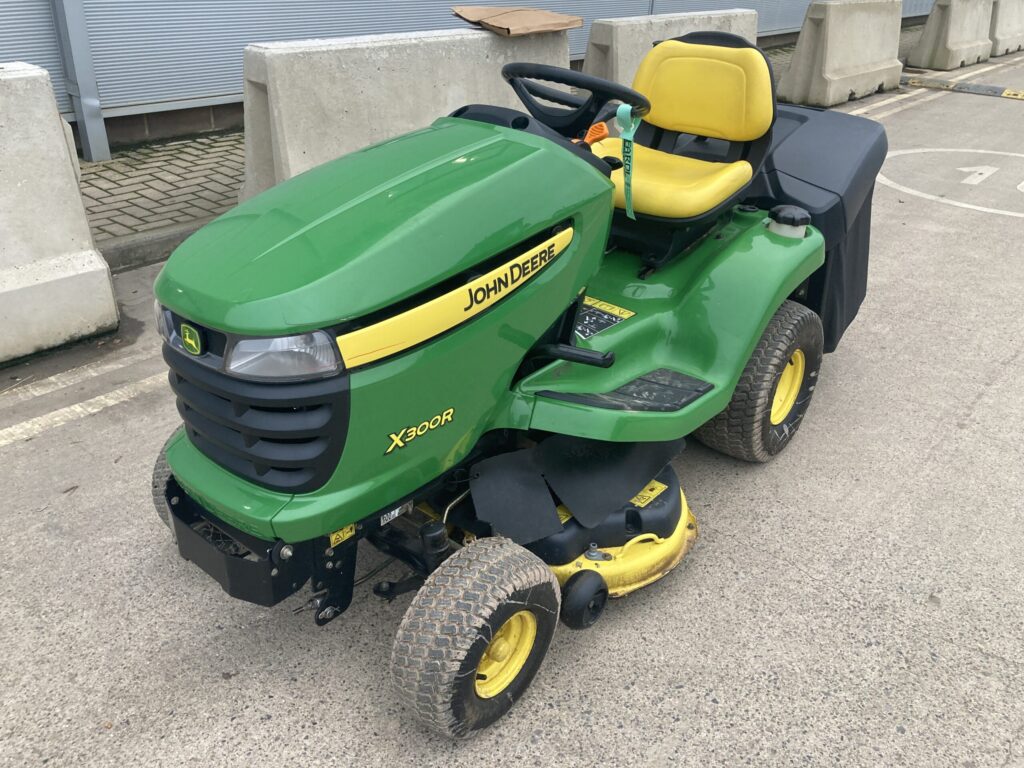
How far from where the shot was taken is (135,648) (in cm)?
233

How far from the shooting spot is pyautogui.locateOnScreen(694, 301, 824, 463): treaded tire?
2.85 m

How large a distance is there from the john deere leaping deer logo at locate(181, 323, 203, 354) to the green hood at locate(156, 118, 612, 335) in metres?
0.05

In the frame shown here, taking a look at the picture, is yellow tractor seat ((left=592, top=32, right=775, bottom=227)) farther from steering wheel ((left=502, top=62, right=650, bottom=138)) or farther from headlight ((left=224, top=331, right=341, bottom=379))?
headlight ((left=224, top=331, right=341, bottom=379))

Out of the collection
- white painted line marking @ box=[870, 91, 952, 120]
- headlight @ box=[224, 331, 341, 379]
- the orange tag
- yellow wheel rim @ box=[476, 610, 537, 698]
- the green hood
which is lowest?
yellow wheel rim @ box=[476, 610, 537, 698]

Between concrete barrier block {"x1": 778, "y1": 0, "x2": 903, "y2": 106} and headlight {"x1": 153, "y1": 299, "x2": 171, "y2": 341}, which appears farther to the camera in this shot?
concrete barrier block {"x1": 778, "y1": 0, "x2": 903, "y2": 106}

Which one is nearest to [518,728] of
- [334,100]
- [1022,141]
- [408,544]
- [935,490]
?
[408,544]

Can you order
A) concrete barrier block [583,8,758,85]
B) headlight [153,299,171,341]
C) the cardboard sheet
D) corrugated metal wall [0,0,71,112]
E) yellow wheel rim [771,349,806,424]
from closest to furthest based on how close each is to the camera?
headlight [153,299,171,341]
yellow wheel rim [771,349,806,424]
the cardboard sheet
corrugated metal wall [0,0,71,112]
concrete barrier block [583,8,758,85]

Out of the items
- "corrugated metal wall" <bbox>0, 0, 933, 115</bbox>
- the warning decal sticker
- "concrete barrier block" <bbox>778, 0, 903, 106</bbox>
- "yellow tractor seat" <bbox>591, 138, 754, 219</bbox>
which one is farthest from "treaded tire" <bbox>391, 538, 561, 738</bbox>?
"concrete barrier block" <bbox>778, 0, 903, 106</bbox>

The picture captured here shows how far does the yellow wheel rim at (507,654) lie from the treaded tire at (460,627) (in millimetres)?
31

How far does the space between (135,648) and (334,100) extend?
3089 mm

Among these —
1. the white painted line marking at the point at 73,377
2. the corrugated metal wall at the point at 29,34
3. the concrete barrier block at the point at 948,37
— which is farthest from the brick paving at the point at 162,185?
the concrete barrier block at the point at 948,37

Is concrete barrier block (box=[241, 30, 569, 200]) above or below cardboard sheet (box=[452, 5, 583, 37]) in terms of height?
below

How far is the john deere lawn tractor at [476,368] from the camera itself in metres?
1.81

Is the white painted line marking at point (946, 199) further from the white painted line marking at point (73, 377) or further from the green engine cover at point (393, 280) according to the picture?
the white painted line marking at point (73, 377)
